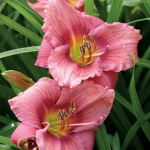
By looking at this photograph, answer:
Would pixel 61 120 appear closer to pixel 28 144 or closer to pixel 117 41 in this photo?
pixel 28 144

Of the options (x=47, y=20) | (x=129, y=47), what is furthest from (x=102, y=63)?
(x=47, y=20)

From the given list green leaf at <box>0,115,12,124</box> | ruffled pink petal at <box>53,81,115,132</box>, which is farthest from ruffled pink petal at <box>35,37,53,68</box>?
green leaf at <box>0,115,12,124</box>

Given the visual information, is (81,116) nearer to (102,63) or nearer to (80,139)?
(80,139)

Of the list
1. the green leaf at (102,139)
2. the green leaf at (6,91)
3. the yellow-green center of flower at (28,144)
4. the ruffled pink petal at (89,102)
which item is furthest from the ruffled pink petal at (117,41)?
the green leaf at (6,91)

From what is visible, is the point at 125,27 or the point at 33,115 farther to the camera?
the point at 125,27

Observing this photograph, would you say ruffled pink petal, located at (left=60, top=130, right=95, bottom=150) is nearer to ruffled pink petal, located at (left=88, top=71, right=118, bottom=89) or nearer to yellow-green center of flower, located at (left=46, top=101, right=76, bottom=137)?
yellow-green center of flower, located at (left=46, top=101, right=76, bottom=137)

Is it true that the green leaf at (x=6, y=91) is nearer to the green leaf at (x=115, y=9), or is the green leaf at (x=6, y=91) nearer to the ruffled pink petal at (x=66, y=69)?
the ruffled pink petal at (x=66, y=69)
